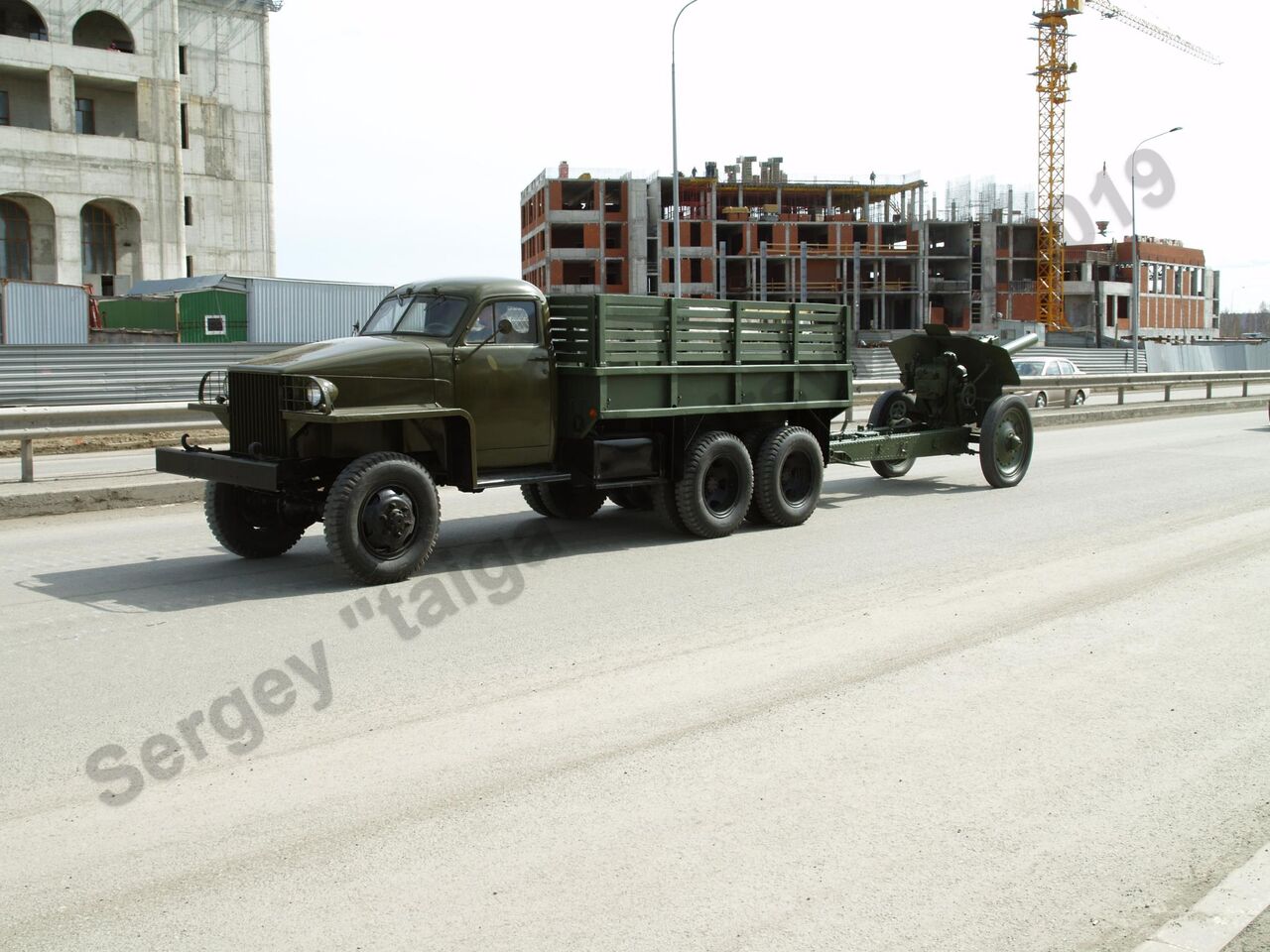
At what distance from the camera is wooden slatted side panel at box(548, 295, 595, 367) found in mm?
9977

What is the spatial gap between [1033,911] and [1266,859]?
96 cm

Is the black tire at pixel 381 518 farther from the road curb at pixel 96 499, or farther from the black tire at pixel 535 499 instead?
the road curb at pixel 96 499

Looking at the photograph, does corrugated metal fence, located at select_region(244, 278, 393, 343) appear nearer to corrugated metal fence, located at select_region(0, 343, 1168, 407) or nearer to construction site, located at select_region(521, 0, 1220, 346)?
corrugated metal fence, located at select_region(0, 343, 1168, 407)

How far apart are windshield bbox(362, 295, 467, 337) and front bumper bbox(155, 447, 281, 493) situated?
166 cm

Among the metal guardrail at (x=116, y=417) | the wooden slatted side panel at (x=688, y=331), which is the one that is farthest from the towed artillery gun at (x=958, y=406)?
the metal guardrail at (x=116, y=417)

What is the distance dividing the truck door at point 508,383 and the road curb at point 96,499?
16.3 feet

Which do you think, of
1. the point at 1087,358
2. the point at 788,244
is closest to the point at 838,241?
the point at 788,244

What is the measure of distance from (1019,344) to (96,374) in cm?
2222

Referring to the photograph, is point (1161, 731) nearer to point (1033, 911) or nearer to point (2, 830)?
point (1033, 911)

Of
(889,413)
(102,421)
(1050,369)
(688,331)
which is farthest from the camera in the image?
(1050,369)

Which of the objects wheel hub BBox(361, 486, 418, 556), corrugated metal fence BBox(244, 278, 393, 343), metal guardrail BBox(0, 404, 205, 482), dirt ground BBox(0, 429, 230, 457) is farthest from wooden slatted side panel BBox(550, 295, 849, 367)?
corrugated metal fence BBox(244, 278, 393, 343)

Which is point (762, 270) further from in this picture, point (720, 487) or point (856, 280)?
point (720, 487)

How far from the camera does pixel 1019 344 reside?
15844 mm

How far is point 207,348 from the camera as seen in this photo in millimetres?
32812
